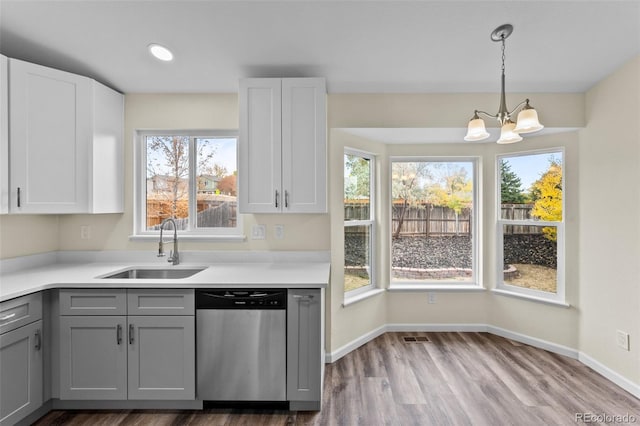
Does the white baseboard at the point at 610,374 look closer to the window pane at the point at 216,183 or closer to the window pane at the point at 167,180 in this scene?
the window pane at the point at 216,183

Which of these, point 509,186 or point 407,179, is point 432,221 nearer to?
point 407,179

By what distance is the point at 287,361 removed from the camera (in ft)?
6.84

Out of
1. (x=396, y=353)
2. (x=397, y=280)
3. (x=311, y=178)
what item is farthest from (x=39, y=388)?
(x=397, y=280)

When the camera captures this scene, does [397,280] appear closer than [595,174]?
No

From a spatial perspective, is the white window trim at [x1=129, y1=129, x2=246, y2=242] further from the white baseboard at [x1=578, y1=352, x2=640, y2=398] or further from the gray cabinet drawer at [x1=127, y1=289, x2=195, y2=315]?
the white baseboard at [x1=578, y1=352, x2=640, y2=398]

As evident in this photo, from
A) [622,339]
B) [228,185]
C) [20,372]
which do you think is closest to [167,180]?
[228,185]

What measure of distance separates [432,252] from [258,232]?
2.05 meters

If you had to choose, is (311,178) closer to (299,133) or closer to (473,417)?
(299,133)


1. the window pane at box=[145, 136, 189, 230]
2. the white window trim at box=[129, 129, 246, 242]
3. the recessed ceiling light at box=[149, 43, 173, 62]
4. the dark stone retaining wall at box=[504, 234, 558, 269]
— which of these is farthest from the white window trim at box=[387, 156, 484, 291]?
the recessed ceiling light at box=[149, 43, 173, 62]

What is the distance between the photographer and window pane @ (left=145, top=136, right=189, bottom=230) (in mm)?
2934

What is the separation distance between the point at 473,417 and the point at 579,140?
256 cm

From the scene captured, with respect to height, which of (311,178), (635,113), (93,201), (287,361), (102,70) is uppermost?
(102,70)

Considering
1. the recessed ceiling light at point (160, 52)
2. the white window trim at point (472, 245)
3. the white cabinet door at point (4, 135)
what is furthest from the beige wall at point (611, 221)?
the white cabinet door at point (4, 135)

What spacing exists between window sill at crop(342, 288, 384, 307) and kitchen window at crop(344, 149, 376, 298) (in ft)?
0.12
